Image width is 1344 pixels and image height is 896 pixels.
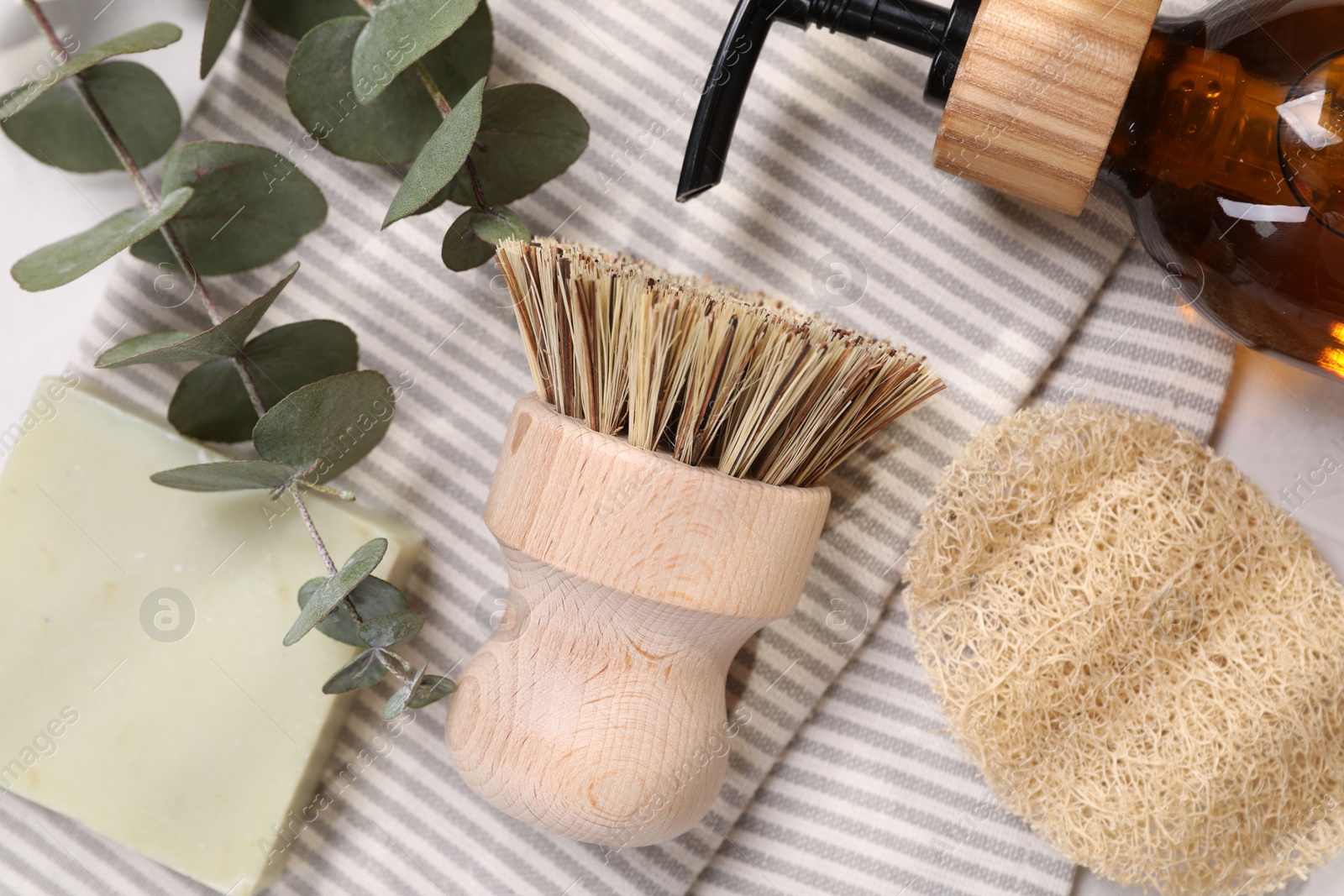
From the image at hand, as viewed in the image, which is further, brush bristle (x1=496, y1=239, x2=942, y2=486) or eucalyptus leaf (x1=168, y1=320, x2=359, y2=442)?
eucalyptus leaf (x1=168, y1=320, x2=359, y2=442)

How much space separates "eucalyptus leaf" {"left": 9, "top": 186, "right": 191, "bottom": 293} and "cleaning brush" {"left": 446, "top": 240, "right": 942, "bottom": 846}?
161 millimetres

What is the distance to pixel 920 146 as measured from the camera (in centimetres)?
45

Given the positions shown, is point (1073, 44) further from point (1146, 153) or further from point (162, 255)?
point (162, 255)

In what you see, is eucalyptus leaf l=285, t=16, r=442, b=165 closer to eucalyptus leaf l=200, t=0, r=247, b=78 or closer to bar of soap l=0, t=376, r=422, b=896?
eucalyptus leaf l=200, t=0, r=247, b=78

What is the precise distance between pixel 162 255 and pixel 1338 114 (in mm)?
542

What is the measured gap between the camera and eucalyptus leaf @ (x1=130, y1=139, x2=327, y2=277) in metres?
0.44

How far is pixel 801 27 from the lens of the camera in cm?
40

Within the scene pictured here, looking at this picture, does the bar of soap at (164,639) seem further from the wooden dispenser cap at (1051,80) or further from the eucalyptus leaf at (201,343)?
the wooden dispenser cap at (1051,80)

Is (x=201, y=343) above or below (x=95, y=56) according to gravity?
below

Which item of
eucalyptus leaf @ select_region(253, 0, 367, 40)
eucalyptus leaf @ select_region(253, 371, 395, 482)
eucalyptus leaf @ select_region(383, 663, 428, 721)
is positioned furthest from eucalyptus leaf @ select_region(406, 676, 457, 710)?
eucalyptus leaf @ select_region(253, 0, 367, 40)

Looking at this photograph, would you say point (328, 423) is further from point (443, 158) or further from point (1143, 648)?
point (1143, 648)

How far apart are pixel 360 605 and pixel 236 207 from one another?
0.70 feet

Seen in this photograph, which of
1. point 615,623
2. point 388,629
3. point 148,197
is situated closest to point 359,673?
point 388,629

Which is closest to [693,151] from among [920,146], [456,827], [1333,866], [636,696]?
[920,146]
